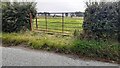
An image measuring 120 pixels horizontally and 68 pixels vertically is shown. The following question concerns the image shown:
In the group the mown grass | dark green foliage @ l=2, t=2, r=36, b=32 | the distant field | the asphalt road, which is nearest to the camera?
the asphalt road

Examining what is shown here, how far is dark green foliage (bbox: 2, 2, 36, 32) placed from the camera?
12.9 m

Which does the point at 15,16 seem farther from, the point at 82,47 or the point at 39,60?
the point at 39,60

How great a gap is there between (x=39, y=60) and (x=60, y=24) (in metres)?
5.17

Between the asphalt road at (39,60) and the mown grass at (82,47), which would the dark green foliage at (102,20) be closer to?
the mown grass at (82,47)

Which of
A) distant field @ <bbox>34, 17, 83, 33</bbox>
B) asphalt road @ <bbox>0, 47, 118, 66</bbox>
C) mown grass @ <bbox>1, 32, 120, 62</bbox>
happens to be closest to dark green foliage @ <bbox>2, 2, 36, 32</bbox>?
distant field @ <bbox>34, 17, 83, 33</bbox>

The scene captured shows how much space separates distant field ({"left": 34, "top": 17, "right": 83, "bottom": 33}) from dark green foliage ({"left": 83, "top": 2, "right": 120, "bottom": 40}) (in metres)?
1.22

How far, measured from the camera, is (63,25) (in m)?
12.3

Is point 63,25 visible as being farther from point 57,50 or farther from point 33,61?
point 33,61

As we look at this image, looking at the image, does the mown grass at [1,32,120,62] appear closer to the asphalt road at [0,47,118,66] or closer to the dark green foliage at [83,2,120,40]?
the asphalt road at [0,47,118,66]

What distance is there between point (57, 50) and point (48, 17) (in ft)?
15.8

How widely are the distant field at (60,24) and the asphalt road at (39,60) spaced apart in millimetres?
3172

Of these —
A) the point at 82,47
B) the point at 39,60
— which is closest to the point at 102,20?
the point at 82,47

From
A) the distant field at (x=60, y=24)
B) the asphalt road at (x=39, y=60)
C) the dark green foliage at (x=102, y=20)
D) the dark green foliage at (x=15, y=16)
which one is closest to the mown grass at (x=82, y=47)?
the asphalt road at (x=39, y=60)

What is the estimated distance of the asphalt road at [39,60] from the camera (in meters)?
7.20
